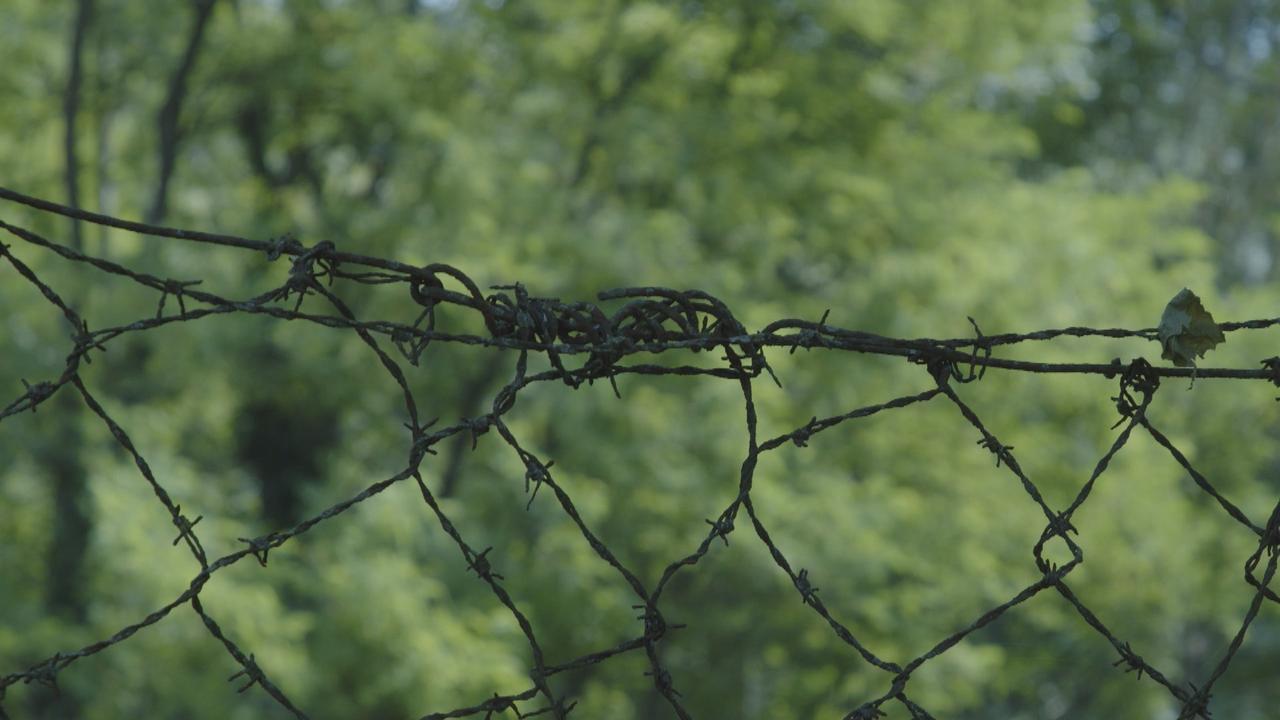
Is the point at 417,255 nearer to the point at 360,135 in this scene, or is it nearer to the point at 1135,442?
the point at 360,135

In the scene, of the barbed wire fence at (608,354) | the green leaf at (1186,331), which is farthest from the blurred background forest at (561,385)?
the green leaf at (1186,331)

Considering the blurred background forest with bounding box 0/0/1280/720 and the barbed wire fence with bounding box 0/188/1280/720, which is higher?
the blurred background forest with bounding box 0/0/1280/720

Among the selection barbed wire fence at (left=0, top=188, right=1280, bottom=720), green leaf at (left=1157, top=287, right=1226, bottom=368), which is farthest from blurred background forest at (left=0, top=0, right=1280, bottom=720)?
green leaf at (left=1157, top=287, right=1226, bottom=368)

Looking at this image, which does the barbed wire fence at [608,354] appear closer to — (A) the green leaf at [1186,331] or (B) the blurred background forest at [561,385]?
(A) the green leaf at [1186,331]

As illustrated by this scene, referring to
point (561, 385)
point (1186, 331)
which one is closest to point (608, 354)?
point (1186, 331)

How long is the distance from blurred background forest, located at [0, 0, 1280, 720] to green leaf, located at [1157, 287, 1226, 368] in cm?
494

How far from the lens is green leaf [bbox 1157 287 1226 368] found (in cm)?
146

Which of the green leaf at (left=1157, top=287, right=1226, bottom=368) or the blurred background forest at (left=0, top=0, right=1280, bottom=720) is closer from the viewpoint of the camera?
the green leaf at (left=1157, top=287, right=1226, bottom=368)

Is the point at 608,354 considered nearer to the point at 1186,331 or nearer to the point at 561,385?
the point at 1186,331

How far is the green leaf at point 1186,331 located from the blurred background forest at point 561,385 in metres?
4.94

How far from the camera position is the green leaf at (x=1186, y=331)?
1457mm

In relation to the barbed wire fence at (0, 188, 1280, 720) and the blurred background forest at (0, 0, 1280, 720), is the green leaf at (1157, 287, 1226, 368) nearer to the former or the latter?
the barbed wire fence at (0, 188, 1280, 720)

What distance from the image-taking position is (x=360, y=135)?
832 cm

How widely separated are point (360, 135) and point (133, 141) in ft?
6.33
